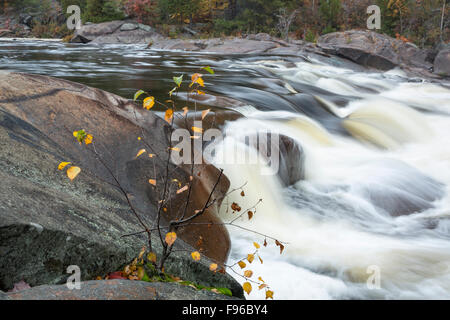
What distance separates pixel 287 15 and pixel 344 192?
23.6m

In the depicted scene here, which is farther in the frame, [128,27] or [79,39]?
[128,27]

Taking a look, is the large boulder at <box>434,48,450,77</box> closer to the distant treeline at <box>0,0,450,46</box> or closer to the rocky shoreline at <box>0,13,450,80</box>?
the rocky shoreline at <box>0,13,450,80</box>

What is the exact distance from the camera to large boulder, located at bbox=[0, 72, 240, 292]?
5.55 feet

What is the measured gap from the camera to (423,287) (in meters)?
3.20

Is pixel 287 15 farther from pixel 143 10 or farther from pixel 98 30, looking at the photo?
pixel 98 30

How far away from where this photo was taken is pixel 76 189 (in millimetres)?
2350

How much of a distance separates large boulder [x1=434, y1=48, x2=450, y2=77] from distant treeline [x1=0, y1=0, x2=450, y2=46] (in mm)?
6284

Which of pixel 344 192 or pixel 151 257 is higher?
pixel 151 257

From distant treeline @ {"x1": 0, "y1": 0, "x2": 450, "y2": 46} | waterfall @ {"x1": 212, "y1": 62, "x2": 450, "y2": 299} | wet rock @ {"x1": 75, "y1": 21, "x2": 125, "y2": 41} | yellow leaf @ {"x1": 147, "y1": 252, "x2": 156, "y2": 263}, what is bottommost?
waterfall @ {"x1": 212, "y1": 62, "x2": 450, "y2": 299}

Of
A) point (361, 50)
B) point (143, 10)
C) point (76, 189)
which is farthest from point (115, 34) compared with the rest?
point (76, 189)

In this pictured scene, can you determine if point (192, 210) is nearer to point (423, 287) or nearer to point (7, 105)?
point (7, 105)

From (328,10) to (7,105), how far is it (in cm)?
2804

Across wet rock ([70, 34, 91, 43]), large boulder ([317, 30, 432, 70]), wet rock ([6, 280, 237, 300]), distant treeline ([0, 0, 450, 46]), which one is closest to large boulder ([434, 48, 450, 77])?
large boulder ([317, 30, 432, 70])
